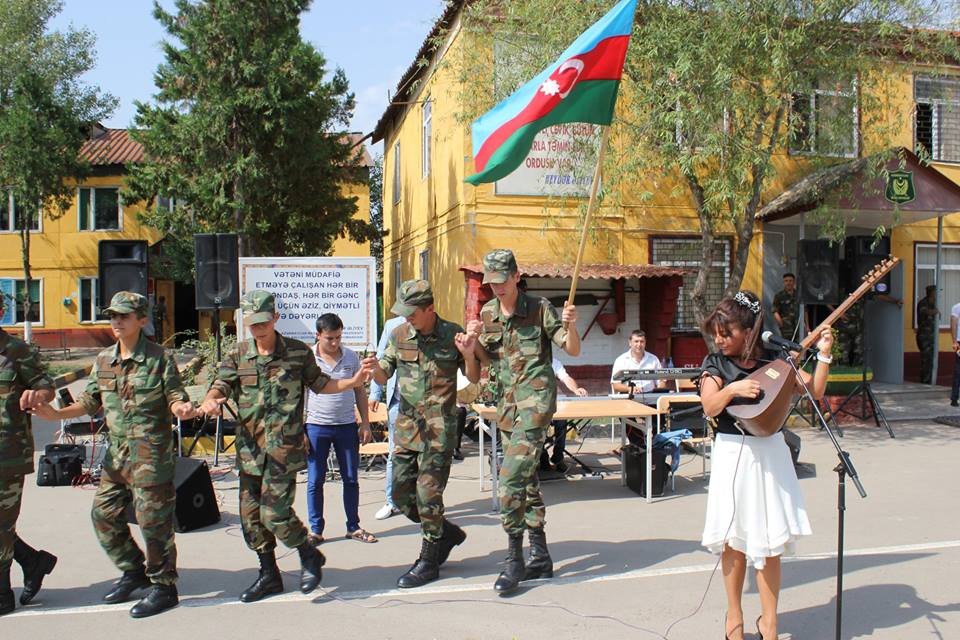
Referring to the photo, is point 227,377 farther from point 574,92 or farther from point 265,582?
point 574,92

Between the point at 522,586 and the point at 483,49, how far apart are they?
956 centimetres

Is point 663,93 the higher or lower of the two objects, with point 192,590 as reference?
higher

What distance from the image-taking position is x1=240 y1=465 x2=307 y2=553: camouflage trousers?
4520 millimetres

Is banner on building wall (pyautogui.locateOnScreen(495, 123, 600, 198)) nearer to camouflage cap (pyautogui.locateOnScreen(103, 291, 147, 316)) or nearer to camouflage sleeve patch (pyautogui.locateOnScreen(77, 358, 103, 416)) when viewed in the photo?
camouflage cap (pyautogui.locateOnScreen(103, 291, 147, 316))

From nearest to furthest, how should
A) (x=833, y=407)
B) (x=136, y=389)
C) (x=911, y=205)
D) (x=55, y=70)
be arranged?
1. (x=136, y=389)
2. (x=833, y=407)
3. (x=911, y=205)
4. (x=55, y=70)

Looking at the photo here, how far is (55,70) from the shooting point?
24062 millimetres

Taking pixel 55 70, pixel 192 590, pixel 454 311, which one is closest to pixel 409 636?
pixel 192 590

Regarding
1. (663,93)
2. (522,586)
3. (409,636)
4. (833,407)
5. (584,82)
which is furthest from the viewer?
(833,407)

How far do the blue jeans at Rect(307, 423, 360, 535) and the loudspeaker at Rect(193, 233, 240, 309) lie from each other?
13.6 feet

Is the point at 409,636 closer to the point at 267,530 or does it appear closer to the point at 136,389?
the point at 267,530

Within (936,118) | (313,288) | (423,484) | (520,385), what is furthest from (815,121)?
(423,484)

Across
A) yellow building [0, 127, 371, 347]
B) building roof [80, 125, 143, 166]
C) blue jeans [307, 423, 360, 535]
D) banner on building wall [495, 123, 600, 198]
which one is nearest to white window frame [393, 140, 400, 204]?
yellow building [0, 127, 371, 347]

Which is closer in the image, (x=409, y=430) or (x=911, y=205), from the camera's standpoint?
(x=409, y=430)

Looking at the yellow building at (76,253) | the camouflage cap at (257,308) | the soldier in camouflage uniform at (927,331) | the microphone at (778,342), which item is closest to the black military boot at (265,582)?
the camouflage cap at (257,308)
